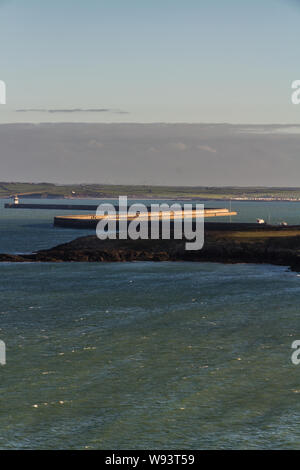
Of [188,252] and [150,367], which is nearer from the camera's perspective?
[150,367]

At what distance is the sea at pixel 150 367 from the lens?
19844mm

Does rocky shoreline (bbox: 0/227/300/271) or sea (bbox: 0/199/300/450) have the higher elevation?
rocky shoreline (bbox: 0/227/300/271)

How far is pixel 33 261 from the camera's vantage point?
67.4 metres

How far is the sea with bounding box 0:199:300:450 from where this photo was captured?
19.8 m

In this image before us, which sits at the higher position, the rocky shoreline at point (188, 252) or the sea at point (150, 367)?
the rocky shoreline at point (188, 252)

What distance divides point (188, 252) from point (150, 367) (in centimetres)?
4149

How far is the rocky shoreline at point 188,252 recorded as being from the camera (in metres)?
64.9

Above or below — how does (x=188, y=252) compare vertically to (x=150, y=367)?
above

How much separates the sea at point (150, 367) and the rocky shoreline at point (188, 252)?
16002 mm

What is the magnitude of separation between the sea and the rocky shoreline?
52.5 feet

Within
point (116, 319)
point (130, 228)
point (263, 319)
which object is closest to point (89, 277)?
point (116, 319)

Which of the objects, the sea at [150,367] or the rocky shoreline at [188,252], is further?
the rocky shoreline at [188,252]

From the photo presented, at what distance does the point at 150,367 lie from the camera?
2627 centimetres
